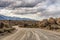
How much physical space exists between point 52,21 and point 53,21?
0.59m

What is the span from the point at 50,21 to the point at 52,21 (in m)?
2.09

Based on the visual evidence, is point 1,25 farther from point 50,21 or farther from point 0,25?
point 50,21

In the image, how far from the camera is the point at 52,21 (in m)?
92.9

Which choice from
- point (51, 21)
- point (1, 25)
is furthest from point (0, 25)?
point (51, 21)

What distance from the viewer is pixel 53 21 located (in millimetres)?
92562

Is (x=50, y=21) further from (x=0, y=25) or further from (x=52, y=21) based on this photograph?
(x=0, y=25)

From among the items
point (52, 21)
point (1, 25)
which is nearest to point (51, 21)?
point (52, 21)

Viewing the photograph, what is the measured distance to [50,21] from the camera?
94875 millimetres

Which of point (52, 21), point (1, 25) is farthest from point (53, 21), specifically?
point (1, 25)

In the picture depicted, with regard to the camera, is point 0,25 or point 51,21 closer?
point 0,25

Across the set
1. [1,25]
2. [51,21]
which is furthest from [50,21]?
[1,25]

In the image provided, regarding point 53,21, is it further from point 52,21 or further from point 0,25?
point 0,25

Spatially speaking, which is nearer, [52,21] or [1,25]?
[1,25]

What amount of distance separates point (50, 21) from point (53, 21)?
2.63 m
